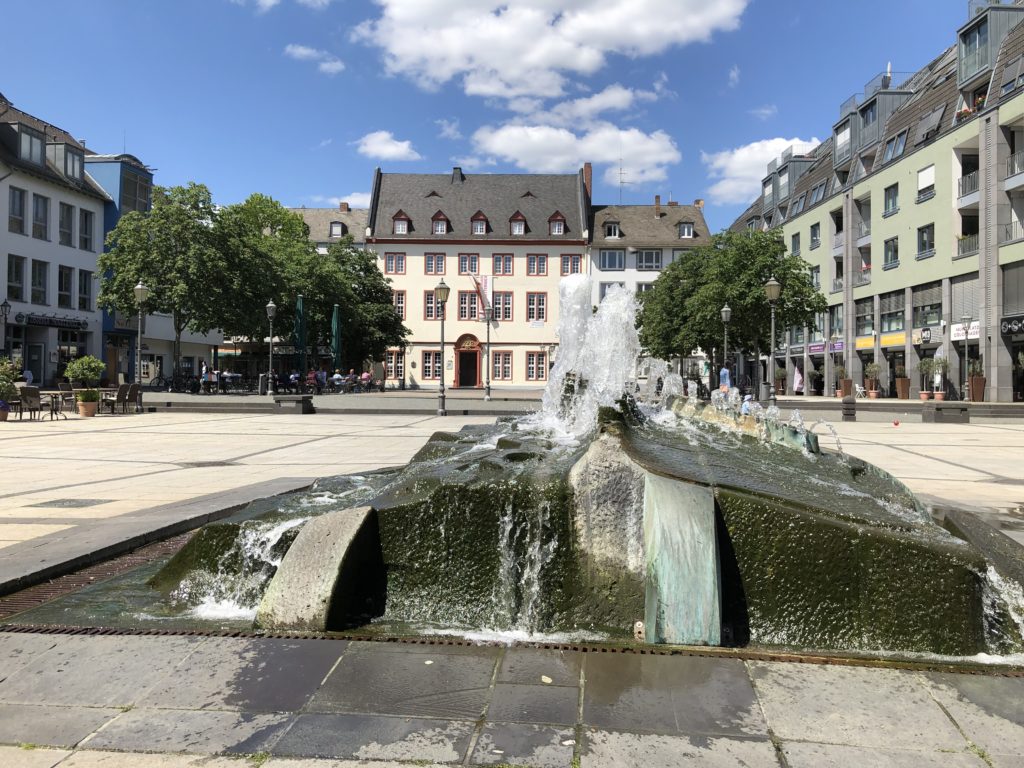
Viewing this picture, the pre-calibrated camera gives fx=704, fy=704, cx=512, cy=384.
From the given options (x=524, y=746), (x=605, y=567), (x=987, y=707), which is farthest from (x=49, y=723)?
(x=987, y=707)

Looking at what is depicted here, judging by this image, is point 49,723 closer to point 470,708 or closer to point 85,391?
point 470,708

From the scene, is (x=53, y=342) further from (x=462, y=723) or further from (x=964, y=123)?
(x=964, y=123)

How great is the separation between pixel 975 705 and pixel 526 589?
6.76ft

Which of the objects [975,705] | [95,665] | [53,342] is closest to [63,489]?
[95,665]

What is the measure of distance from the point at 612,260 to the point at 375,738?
60.9 meters

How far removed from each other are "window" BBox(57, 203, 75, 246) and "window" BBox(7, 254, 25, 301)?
3264 mm

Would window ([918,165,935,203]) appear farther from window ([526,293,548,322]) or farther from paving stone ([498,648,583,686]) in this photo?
paving stone ([498,648,583,686])

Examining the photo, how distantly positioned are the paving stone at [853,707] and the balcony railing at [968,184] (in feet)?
126

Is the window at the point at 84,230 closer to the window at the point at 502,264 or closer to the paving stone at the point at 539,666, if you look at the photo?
the window at the point at 502,264

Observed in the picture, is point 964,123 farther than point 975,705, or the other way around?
point 964,123

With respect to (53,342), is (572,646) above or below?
below

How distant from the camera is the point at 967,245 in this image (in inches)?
1351

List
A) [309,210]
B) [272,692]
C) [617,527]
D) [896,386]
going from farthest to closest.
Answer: [309,210], [896,386], [617,527], [272,692]

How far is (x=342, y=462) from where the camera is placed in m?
10.7
